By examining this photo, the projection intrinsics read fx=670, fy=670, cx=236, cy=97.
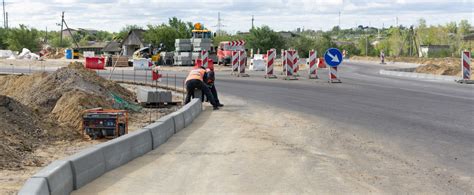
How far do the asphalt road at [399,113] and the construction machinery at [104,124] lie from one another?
14.5 feet

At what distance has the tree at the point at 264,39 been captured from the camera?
11000 cm

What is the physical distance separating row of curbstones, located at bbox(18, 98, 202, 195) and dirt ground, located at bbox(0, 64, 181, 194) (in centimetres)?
65

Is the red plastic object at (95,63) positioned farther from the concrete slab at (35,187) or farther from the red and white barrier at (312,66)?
the concrete slab at (35,187)

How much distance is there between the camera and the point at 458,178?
27.8 ft

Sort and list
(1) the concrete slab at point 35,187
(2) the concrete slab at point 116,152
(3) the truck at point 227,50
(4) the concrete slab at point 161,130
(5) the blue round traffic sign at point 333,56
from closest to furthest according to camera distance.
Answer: (1) the concrete slab at point 35,187
(2) the concrete slab at point 116,152
(4) the concrete slab at point 161,130
(5) the blue round traffic sign at point 333,56
(3) the truck at point 227,50

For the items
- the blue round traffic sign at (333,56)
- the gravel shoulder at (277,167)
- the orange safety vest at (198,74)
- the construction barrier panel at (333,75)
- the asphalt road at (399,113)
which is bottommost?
the gravel shoulder at (277,167)


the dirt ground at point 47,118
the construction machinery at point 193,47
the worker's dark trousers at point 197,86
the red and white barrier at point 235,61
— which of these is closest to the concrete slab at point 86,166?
the dirt ground at point 47,118

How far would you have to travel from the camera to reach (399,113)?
16.5m

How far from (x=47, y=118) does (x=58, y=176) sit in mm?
7497

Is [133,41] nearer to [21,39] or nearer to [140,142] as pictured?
[21,39]

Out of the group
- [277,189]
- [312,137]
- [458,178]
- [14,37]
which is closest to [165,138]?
[312,137]

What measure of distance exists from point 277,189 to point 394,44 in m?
126

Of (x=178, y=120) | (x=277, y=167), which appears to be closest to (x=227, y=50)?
(x=178, y=120)

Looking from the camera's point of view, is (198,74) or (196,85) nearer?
(196,85)
